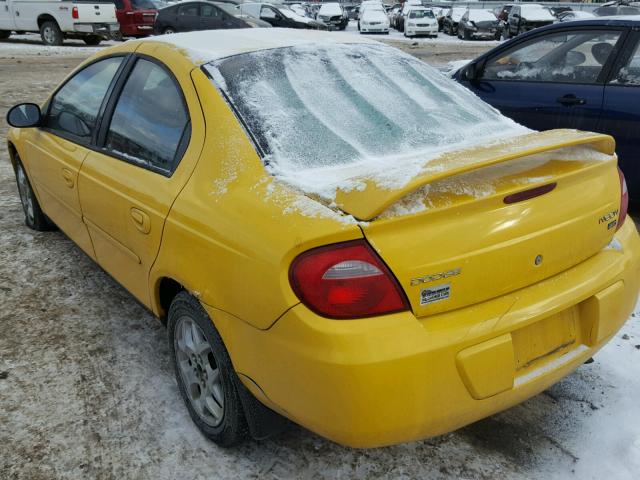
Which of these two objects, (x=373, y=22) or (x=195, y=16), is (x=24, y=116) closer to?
(x=195, y=16)

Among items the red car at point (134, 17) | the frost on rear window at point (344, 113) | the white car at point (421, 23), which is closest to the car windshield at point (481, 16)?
the white car at point (421, 23)

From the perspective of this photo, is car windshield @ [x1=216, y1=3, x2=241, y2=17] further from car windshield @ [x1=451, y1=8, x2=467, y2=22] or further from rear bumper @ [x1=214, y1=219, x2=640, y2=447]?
rear bumper @ [x1=214, y1=219, x2=640, y2=447]

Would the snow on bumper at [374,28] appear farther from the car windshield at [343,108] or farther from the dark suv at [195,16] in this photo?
the car windshield at [343,108]

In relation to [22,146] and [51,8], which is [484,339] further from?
[51,8]

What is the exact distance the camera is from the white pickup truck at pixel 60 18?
17484mm

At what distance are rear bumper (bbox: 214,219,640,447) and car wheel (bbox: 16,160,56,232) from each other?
2.91 m

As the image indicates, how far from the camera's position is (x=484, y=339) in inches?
74.6

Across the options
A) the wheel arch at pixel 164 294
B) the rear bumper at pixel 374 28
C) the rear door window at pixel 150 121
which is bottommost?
the wheel arch at pixel 164 294

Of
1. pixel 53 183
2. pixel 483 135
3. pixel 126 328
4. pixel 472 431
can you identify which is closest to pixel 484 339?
pixel 472 431

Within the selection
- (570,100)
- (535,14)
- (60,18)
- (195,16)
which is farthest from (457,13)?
(570,100)

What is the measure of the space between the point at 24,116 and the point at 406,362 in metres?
2.96

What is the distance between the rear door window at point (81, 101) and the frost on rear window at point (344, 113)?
37.6 inches

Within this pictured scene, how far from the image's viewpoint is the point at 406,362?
1796 millimetres

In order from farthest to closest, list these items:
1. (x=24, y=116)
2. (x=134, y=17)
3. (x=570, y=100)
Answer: (x=134, y=17), (x=570, y=100), (x=24, y=116)
